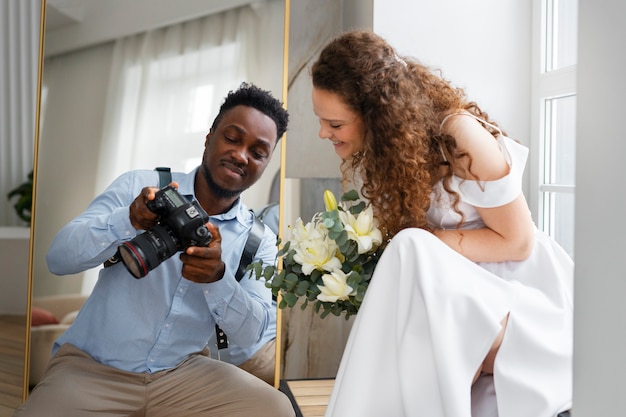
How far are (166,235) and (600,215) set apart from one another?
1.54 m

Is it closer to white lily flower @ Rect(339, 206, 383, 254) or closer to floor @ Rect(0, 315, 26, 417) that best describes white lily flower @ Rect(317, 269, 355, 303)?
white lily flower @ Rect(339, 206, 383, 254)

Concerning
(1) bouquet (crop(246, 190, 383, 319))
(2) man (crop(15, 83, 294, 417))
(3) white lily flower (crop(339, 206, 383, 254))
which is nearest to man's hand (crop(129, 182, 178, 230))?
(2) man (crop(15, 83, 294, 417))

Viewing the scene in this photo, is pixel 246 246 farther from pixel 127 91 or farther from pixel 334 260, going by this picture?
pixel 334 260

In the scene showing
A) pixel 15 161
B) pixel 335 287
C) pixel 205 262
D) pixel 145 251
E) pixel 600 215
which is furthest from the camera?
pixel 15 161

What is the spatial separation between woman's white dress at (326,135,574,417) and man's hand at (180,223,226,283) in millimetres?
968

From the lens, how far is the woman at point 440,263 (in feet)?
4.21

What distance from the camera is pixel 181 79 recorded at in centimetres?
248

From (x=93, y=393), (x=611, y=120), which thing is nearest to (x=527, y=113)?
(x=93, y=393)

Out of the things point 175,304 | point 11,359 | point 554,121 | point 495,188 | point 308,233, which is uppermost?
point 554,121

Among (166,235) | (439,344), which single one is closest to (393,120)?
(439,344)

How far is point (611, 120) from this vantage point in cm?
55

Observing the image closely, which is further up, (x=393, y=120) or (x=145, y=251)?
(x=393, y=120)

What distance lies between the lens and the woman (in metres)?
1.28

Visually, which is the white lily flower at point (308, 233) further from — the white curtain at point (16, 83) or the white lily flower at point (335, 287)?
the white curtain at point (16, 83)
